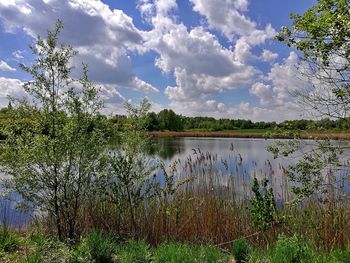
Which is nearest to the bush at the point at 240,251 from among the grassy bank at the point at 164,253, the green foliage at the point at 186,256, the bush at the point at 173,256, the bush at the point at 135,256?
the grassy bank at the point at 164,253

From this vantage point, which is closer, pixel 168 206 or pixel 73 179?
pixel 73 179

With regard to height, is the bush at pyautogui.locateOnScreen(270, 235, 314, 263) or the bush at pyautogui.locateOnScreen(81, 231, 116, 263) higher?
the bush at pyautogui.locateOnScreen(270, 235, 314, 263)

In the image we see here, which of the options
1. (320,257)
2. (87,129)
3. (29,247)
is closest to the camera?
(320,257)

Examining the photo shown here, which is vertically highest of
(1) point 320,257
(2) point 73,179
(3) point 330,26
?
(3) point 330,26

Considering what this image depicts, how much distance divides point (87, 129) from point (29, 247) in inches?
81.9

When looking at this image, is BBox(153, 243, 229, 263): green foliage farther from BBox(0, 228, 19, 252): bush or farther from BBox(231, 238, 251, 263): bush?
BBox(0, 228, 19, 252): bush

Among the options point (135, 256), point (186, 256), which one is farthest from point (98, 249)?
point (186, 256)

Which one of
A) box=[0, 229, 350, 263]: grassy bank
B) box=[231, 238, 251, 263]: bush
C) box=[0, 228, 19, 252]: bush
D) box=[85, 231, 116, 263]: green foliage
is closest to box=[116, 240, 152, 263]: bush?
box=[0, 229, 350, 263]: grassy bank

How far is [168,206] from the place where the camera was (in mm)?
7031

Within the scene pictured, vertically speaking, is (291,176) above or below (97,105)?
below

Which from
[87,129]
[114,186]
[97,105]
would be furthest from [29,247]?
[97,105]

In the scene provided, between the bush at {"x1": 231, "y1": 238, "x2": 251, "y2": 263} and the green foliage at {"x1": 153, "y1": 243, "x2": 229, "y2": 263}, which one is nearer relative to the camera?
the green foliage at {"x1": 153, "y1": 243, "x2": 229, "y2": 263}

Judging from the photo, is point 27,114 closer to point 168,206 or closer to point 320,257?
point 168,206

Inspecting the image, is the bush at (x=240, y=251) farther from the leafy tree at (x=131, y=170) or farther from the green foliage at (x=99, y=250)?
the leafy tree at (x=131, y=170)
